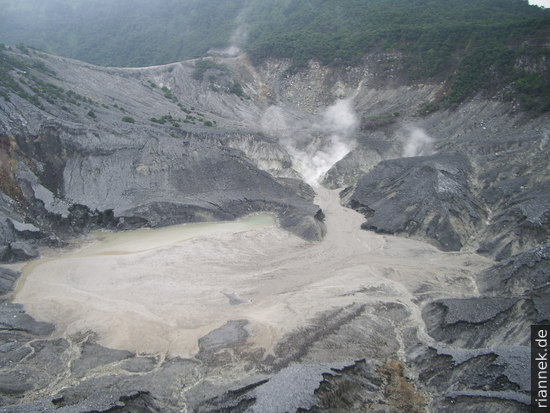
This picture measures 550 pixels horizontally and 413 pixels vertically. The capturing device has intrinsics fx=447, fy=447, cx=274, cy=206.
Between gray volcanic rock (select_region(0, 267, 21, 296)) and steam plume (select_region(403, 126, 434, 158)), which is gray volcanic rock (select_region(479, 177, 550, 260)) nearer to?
steam plume (select_region(403, 126, 434, 158))

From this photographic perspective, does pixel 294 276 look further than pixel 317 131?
No

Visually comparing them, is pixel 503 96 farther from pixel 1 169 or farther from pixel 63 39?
pixel 63 39

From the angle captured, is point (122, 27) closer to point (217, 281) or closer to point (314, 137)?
point (314, 137)

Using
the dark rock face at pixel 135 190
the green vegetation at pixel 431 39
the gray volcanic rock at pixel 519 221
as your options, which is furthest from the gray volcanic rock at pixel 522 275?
the green vegetation at pixel 431 39

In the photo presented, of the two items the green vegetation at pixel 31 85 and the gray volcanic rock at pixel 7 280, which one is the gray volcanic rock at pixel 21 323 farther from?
the green vegetation at pixel 31 85

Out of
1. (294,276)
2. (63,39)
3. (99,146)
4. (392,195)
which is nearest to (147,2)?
(63,39)

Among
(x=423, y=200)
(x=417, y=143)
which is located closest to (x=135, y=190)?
(x=423, y=200)
